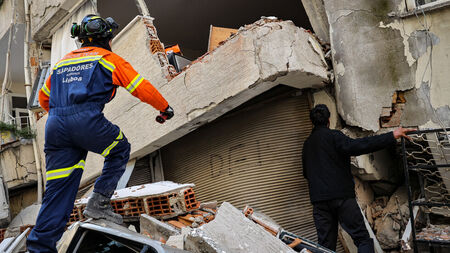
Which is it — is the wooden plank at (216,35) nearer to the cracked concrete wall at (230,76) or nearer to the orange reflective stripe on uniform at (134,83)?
the cracked concrete wall at (230,76)

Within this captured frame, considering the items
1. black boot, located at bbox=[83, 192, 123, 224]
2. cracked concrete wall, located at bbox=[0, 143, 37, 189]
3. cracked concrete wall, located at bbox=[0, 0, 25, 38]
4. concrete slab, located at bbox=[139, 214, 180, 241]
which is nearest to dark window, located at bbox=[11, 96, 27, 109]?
cracked concrete wall, located at bbox=[0, 0, 25, 38]

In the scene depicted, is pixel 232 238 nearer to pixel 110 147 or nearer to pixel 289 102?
pixel 110 147

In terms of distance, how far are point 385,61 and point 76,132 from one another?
337 cm

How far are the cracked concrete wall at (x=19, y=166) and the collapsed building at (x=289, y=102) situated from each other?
1785 mm

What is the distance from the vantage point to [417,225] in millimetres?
4633

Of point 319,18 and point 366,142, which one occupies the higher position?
point 319,18

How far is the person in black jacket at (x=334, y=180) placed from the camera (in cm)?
416

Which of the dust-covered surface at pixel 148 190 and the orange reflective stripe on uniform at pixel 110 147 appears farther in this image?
the dust-covered surface at pixel 148 190

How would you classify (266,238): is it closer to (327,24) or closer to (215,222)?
(215,222)

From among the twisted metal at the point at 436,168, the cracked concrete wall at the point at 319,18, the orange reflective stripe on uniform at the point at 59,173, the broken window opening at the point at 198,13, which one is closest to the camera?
the orange reflective stripe on uniform at the point at 59,173

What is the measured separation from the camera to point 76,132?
321cm

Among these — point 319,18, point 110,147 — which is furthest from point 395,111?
point 110,147

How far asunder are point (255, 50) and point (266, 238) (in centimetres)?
219

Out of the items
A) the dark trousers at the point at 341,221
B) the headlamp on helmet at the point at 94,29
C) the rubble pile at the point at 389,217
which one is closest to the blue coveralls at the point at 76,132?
the headlamp on helmet at the point at 94,29
